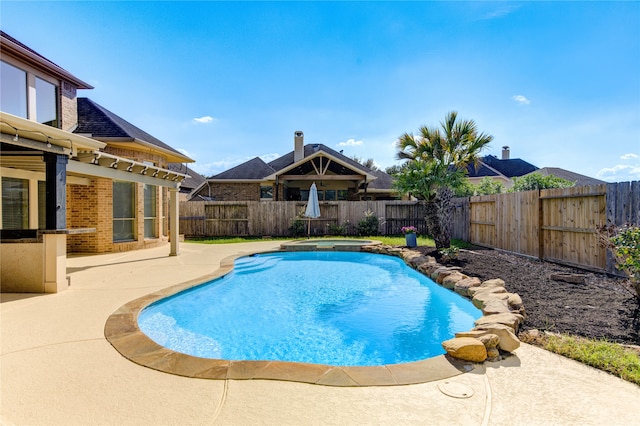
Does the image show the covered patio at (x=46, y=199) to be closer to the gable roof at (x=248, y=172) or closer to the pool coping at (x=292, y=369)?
the pool coping at (x=292, y=369)

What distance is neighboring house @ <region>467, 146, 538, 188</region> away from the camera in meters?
26.6

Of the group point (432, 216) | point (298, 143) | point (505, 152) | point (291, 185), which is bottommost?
point (432, 216)

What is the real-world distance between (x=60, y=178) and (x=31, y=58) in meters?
5.38

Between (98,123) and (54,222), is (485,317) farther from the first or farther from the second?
(98,123)

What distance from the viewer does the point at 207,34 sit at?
1091cm

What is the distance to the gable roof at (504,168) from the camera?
89.8ft

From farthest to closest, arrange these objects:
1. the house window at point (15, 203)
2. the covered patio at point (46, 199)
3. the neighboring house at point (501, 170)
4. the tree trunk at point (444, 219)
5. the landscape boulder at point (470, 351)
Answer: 1. the neighboring house at point (501, 170)
2. the tree trunk at point (444, 219)
3. the house window at point (15, 203)
4. the covered patio at point (46, 199)
5. the landscape boulder at point (470, 351)

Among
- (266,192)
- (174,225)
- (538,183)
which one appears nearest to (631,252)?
(538,183)

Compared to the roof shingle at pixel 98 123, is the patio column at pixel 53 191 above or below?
below

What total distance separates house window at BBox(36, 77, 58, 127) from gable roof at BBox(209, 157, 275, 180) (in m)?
12.5

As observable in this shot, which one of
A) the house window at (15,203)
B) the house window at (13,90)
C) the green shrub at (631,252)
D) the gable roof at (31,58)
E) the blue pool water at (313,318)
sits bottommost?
the blue pool water at (313,318)

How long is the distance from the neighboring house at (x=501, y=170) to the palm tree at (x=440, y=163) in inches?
690

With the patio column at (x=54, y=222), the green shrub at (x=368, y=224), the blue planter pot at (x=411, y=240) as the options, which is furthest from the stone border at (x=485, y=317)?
the green shrub at (x=368, y=224)

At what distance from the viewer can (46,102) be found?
9.38 metres
